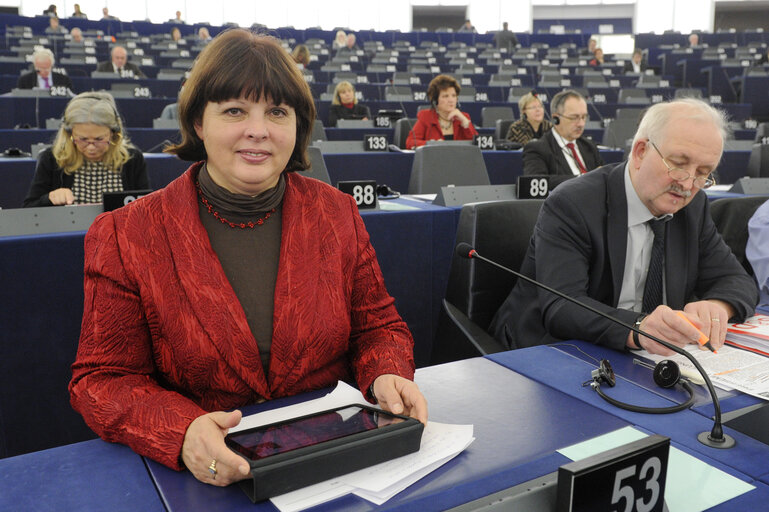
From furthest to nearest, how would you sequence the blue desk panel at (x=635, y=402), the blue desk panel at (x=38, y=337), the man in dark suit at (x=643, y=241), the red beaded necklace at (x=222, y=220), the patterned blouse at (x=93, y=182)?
the patterned blouse at (x=93, y=182)
the blue desk panel at (x=38, y=337)
the man in dark suit at (x=643, y=241)
the red beaded necklace at (x=222, y=220)
the blue desk panel at (x=635, y=402)

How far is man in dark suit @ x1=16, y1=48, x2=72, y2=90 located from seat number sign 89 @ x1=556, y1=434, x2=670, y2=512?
7.68m

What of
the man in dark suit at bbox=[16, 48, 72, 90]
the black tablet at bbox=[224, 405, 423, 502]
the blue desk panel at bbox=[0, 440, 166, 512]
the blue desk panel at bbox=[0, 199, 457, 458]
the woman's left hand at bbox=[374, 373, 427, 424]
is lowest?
the blue desk panel at bbox=[0, 199, 457, 458]

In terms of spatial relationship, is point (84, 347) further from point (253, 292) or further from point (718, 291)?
point (718, 291)

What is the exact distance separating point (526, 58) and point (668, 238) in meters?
13.0

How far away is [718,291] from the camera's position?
58.3 inches

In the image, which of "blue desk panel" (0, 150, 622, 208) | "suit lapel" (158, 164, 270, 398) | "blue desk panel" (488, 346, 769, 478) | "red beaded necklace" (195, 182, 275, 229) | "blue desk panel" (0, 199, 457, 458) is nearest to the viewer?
"blue desk panel" (488, 346, 769, 478)

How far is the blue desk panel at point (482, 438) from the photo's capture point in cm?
69

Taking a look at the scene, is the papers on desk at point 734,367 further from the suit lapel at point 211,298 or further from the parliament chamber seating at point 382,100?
the suit lapel at point 211,298

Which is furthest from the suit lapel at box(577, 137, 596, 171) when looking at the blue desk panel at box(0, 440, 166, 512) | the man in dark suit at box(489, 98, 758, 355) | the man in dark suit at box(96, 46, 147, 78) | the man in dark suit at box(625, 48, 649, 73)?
the man in dark suit at box(625, 48, 649, 73)

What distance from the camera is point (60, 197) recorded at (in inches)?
100

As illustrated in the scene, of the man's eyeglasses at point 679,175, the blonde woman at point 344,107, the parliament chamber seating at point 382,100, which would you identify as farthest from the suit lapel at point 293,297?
the blonde woman at point 344,107

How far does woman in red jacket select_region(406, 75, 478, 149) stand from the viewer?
5.29m

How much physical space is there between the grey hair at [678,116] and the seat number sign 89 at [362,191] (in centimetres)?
122

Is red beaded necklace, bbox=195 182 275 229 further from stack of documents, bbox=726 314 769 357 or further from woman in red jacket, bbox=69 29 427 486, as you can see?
stack of documents, bbox=726 314 769 357
